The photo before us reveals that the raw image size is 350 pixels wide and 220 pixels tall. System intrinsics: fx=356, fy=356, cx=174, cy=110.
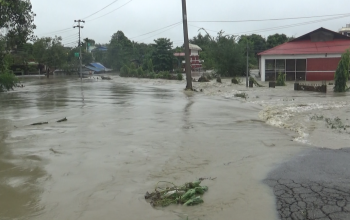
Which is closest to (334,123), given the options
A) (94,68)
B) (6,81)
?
(6,81)

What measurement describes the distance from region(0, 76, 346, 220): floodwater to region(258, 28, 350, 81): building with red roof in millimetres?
20215

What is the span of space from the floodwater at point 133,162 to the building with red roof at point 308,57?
66.3ft

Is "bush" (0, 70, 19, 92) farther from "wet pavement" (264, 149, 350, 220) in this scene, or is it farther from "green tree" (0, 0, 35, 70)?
"wet pavement" (264, 149, 350, 220)

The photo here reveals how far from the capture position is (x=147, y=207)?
4898mm

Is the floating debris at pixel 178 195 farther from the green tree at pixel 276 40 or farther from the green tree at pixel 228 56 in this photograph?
the green tree at pixel 276 40

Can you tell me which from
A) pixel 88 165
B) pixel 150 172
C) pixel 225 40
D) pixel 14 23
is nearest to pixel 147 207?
pixel 150 172

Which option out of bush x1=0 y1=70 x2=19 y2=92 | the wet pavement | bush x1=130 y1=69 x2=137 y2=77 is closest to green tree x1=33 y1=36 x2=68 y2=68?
bush x1=130 y1=69 x2=137 y2=77

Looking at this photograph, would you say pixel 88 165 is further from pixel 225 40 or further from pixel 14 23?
pixel 225 40

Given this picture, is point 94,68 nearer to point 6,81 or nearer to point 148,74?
point 148,74

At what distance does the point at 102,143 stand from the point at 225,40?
3406cm

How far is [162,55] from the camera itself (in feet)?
180

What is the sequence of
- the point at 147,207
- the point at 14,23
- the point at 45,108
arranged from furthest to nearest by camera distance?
the point at 14,23, the point at 45,108, the point at 147,207

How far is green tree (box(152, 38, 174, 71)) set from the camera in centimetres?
5459

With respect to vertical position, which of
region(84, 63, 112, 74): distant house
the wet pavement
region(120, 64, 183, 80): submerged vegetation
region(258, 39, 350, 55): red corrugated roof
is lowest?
the wet pavement
